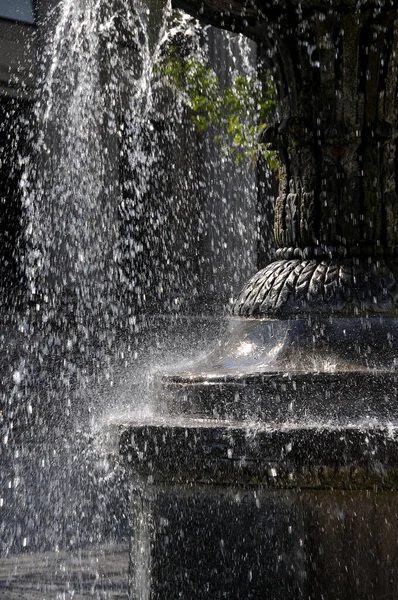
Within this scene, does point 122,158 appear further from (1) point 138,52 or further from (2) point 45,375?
(2) point 45,375

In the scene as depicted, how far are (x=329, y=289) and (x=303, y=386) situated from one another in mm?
372

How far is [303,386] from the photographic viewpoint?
2.53 meters

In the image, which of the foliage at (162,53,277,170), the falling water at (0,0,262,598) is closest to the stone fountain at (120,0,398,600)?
the foliage at (162,53,277,170)

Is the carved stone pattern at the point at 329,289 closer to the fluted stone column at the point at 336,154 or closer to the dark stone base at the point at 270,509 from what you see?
the fluted stone column at the point at 336,154

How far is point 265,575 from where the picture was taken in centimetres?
242

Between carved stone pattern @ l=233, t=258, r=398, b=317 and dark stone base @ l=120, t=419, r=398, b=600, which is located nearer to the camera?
dark stone base @ l=120, t=419, r=398, b=600

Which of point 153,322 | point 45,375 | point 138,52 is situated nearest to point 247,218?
point 153,322

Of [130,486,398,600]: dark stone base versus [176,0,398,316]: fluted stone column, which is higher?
[176,0,398,316]: fluted stone column

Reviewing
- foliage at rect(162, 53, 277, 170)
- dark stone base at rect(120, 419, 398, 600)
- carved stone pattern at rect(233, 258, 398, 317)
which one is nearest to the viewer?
dark stone base at rect(120, 419, 398, 600)

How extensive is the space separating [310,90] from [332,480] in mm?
1193

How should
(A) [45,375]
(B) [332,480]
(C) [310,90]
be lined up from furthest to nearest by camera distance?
(A) [45,375] → (C) [310,90] → (B) [332,480]

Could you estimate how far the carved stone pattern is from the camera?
9.10 feet

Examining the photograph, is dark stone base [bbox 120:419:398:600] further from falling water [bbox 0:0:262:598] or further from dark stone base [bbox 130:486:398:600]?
falling water [bbox 0:0:262:598]

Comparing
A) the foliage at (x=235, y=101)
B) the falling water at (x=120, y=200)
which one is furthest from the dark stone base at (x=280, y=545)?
the falling water at (x=120, y=200)
